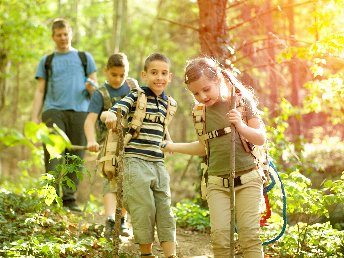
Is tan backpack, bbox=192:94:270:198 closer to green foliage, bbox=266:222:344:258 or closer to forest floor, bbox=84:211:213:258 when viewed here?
green foliage, bbox=266:222:344:258

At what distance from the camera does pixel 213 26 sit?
6.87 metres

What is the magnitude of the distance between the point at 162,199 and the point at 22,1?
10.5 metres

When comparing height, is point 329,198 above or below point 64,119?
below

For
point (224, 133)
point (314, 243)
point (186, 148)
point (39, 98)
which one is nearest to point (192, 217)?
point (314, 243)

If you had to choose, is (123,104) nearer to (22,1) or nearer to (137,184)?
(137,184)

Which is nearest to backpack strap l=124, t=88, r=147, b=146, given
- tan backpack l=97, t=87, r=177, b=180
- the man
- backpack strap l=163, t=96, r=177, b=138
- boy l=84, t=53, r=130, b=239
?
tan backpack l=97, t=87, r=177, b=180

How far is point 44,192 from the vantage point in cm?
450

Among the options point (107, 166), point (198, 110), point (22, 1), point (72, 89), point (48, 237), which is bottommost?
point (48, 237)

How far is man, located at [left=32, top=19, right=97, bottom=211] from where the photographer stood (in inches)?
277

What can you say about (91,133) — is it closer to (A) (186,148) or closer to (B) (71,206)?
(A) (186,148)

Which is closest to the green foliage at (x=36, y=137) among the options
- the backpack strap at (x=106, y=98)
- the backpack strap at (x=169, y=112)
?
the backpack strap at (x=169, y=112)

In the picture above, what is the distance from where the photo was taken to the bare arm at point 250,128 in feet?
12.0

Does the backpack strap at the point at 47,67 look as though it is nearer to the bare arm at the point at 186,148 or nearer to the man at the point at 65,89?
the man at the point at 65,89

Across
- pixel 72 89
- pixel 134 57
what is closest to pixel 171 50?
pixel 134 57
